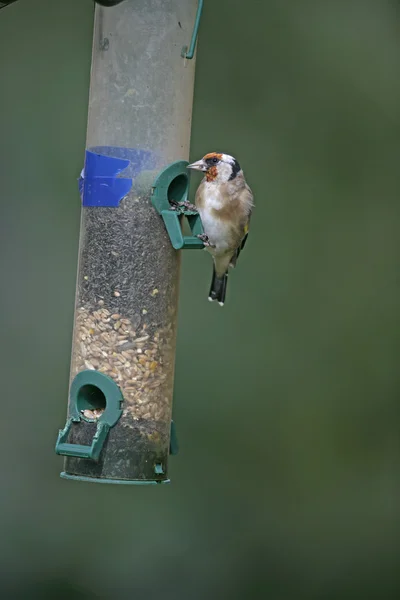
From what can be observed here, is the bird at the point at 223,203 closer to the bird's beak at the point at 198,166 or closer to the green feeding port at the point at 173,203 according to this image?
the bird's beak at the point at 198,166

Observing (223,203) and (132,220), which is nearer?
(132,220)

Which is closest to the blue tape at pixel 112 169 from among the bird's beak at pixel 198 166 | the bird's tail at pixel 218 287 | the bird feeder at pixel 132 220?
the bird feeder at pixel 132 220

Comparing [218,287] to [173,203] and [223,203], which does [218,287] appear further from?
[173,203]

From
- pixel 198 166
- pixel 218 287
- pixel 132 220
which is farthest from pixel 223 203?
pixel 132 220

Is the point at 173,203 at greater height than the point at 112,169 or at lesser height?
lesser

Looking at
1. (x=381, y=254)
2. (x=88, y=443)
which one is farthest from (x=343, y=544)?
(x=88, y=443)

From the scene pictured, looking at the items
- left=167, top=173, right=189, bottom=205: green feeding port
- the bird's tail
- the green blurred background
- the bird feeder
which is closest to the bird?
the bird's tail

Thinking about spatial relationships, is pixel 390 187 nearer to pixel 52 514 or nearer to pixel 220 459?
pixel 220 459
